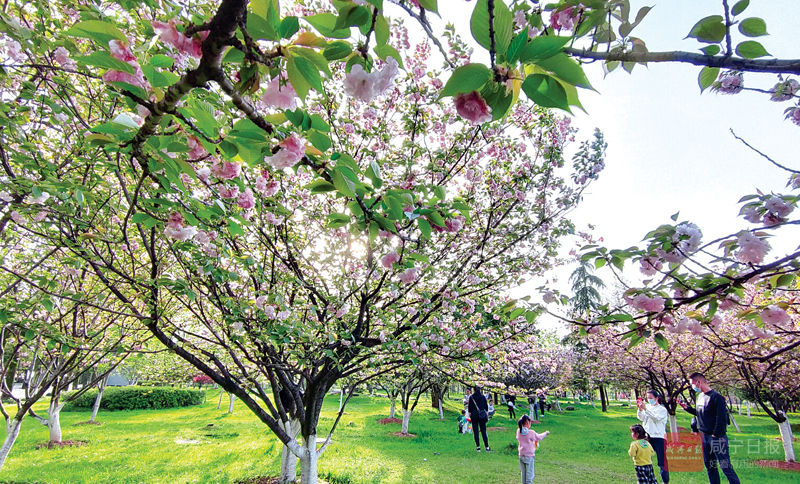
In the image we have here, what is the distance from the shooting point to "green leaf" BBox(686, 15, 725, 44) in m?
1.19

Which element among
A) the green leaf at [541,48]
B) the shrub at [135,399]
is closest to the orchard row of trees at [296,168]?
the green leaf at [541,48]

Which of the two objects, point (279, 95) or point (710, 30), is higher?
point (710, 30)

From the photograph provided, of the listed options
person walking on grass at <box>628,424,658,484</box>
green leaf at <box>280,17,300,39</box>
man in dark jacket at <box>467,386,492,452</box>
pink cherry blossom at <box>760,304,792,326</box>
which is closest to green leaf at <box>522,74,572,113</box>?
green leaf at <box>280,17,300,39</box>

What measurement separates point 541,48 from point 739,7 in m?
1.02

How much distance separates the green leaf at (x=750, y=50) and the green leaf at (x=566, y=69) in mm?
890

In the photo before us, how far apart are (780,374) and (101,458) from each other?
1871cm

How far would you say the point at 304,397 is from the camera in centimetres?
546

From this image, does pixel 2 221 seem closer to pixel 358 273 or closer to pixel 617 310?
pixel 358 273

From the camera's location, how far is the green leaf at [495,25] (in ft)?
2.58

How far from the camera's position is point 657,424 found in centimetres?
691

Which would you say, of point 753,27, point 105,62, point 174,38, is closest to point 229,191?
point 174,38

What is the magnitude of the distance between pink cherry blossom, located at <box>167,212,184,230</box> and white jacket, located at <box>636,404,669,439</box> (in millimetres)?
8276

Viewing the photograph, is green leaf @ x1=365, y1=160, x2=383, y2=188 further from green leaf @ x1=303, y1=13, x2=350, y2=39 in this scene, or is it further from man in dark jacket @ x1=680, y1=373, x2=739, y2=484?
man in dark jacket @ x1=680, y1=373, x2=739, y2=484

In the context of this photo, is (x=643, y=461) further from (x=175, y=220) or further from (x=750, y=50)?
(x=175, y=220)
